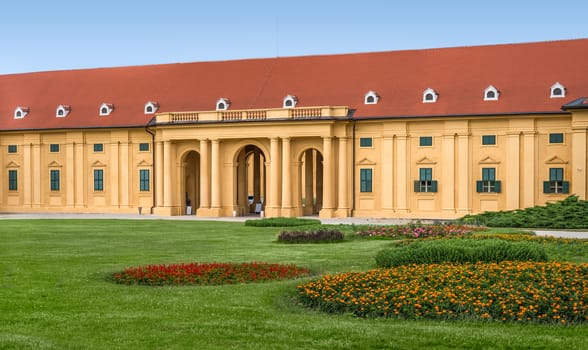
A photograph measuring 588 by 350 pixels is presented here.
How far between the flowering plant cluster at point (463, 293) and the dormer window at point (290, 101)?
4232 centimetres

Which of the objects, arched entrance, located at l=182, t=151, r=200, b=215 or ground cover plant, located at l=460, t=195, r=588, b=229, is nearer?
ground cover plant, located at l=460, t=195, r=588, b=229

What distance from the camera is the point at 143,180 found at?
6388 cm

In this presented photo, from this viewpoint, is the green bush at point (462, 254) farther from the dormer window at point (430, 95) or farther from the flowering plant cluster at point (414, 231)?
the dormer window at point (430, 95)

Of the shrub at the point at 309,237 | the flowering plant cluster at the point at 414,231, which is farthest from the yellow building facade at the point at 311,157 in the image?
the shrub at the point at 309,237

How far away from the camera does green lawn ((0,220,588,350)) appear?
11.9 metres

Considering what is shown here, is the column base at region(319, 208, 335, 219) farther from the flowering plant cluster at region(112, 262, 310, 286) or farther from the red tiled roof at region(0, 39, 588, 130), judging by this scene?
the flowering plant cluster at region(112, 262, 310, 286)

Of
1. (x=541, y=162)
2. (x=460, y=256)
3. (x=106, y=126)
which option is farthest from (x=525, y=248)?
(x=106, y=126)

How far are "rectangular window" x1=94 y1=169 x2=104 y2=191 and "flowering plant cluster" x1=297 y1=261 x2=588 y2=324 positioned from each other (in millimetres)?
50866

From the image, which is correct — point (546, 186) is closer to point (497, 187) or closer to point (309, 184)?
point (497, 187)

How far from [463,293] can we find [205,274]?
291 inches

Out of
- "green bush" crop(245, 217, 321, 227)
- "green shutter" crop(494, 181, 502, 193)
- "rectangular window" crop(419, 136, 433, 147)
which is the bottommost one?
"green bush" crop(245, 217, 321, 227)

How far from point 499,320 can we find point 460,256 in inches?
235

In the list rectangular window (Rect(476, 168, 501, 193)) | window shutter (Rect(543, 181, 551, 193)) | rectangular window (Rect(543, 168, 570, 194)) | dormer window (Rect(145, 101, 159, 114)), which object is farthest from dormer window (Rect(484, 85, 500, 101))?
dormer window (Rect(145, 101, 159, 114))

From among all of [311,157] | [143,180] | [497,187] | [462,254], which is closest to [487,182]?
[497,187]
